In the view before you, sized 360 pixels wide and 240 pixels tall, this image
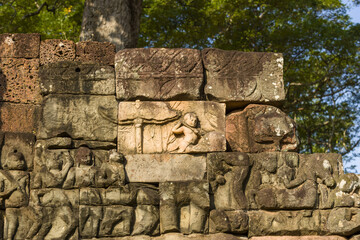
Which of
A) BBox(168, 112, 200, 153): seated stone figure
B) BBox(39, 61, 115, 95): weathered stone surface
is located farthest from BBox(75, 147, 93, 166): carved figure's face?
BBox(168, 112, 200, 153): seated stone figure

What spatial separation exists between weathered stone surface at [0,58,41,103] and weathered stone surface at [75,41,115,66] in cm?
61

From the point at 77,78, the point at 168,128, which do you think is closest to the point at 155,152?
the point at 168,128

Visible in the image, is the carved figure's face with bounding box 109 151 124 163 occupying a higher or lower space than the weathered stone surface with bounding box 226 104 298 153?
lower

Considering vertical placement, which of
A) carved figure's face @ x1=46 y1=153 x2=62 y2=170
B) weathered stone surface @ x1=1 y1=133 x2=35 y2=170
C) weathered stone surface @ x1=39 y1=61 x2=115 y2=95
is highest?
weathered stone surface @ x1=39 y1=61 x2=115 y2=95

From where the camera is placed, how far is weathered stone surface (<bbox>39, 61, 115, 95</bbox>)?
23.1 ft

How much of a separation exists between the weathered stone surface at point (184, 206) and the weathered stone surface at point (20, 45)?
2.58 metres

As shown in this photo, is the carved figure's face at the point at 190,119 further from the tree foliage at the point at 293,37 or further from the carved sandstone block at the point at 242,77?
the tree foliage at the point at 293,37

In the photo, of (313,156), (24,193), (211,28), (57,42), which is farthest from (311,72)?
(24,193)

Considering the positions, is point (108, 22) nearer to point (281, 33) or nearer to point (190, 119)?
point (190, 119)

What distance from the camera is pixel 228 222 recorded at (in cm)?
659

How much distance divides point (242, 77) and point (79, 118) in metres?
2.26

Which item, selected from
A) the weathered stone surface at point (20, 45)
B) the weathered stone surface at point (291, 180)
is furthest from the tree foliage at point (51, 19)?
the weathered stone surface at point (291, 180)

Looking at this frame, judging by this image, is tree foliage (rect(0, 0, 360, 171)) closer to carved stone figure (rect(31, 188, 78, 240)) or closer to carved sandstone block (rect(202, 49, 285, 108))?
carved sandstone block (rect(202, 49, 285, 108))

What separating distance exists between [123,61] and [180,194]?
1.95m
